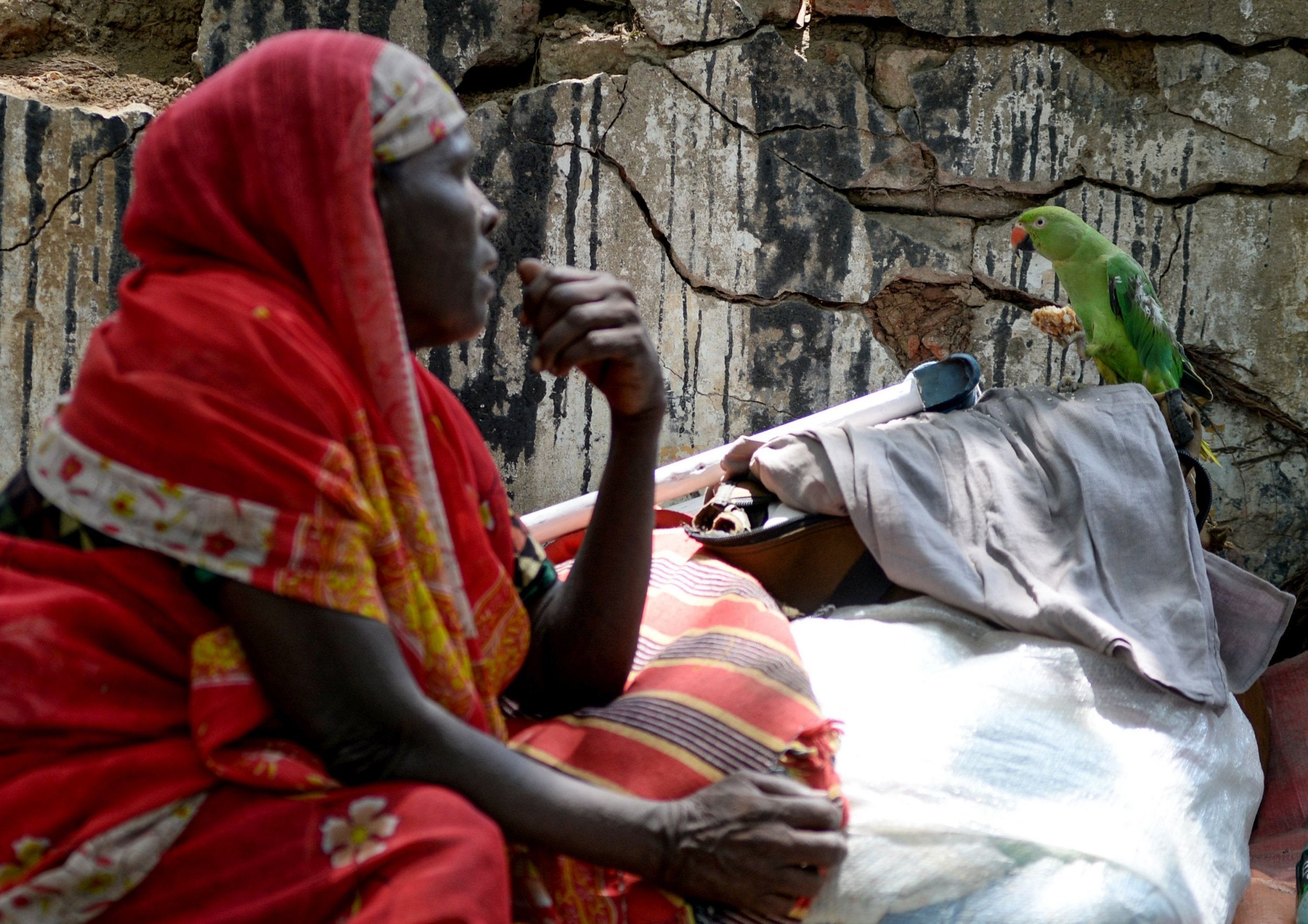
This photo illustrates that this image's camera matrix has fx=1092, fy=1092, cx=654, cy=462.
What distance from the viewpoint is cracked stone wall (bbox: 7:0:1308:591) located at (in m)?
2.80

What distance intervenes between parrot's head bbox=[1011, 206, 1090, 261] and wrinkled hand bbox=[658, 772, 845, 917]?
193 centimetres

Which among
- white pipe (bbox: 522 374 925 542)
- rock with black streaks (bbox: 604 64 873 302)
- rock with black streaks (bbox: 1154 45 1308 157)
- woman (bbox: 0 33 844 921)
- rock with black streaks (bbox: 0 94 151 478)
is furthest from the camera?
rock with black streaks (bbox: 1154 45 1308 157)

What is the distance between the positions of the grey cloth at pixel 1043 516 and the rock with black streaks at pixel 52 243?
163cm

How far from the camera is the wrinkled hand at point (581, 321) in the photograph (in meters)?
1.28

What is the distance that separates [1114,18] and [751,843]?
102 inches

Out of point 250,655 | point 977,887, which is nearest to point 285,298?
point 250,655

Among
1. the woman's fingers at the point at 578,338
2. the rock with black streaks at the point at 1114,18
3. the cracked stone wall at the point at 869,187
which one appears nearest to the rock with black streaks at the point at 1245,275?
the cracked stone wall at the point at 869,187

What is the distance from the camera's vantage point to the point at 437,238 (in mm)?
1186

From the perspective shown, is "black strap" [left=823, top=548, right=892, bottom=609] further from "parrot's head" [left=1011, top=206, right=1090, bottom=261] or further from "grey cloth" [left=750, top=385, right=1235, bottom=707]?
"parrot's head" [left=1011, top=206, right=1090, bottom=261]

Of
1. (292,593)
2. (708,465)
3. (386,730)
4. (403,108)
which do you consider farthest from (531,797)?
(708,465)

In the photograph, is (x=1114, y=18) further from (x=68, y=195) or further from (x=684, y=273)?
(x=68, y=195)

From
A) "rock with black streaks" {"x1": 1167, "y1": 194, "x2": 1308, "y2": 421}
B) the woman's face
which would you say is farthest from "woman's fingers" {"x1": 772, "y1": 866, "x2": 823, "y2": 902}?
"rock with black streaks" {"x1": 1167, "y1": 194, "x2": 1308, "y2": 421}

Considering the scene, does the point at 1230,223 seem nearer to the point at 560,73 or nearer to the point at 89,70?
the point at 560,73

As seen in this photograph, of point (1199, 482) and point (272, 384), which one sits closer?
point (272, 384)
